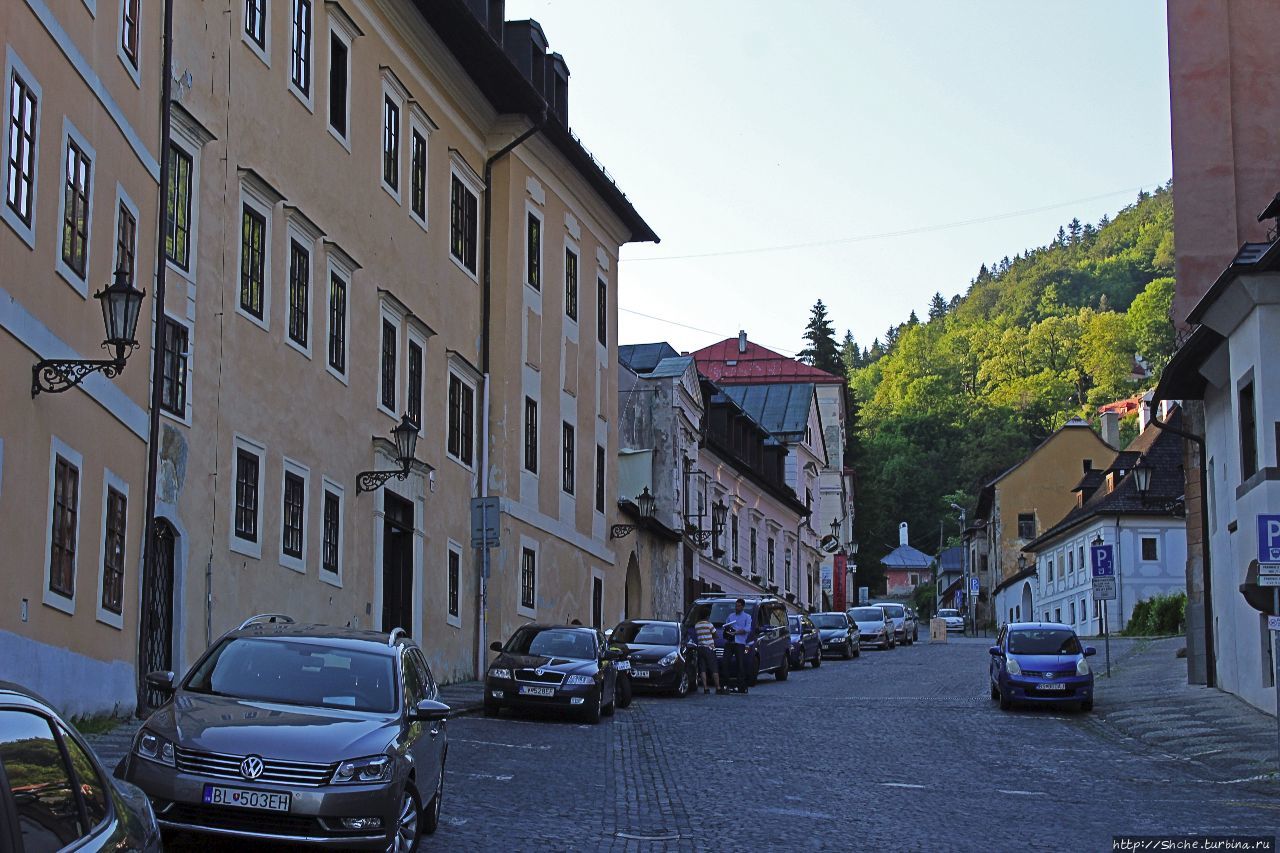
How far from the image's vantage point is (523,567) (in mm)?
36688

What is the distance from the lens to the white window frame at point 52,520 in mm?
17125

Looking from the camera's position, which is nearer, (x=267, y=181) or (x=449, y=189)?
(x=267, y=181)

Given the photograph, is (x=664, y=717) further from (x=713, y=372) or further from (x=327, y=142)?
(x=713, y=372)

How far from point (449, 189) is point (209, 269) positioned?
38.3ft

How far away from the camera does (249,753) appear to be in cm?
1095

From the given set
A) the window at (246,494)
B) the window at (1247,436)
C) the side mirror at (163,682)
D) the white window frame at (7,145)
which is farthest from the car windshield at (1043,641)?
the side mirror at (163,682)

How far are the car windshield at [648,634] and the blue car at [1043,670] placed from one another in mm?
6008

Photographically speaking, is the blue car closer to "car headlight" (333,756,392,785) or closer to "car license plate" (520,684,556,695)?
"car license plate" (520,684,556,695)

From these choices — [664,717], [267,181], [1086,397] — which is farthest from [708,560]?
[1086,397]

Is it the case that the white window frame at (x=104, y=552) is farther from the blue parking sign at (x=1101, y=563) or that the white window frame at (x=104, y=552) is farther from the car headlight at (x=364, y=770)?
the blue parking sign at (x=1101, y=563)

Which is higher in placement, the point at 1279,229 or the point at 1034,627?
the point at 1279,229

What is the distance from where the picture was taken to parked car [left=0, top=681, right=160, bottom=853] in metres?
5.25

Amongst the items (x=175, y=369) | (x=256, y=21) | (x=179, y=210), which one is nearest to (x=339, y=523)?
(x=175, y=369)

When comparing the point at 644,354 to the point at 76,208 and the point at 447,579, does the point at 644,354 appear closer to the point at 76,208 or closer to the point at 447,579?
the point at 447,579
